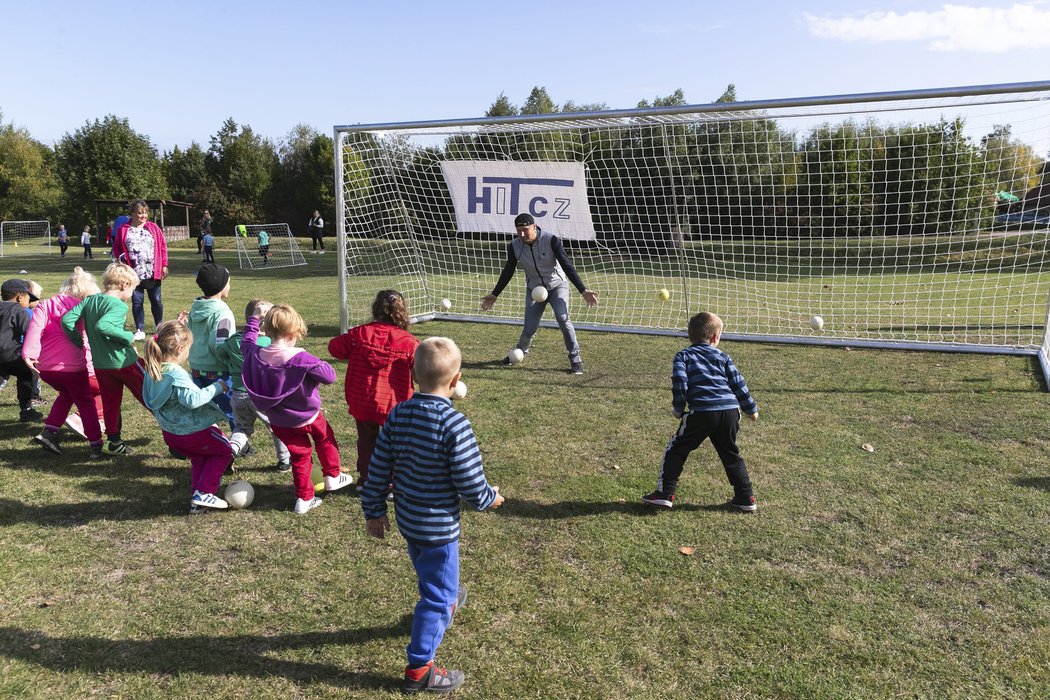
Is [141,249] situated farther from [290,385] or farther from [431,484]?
[431,484]

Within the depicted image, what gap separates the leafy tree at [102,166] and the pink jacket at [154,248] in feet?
158

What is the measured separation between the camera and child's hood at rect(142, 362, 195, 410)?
4457 millimetres

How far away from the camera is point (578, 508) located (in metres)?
4.72

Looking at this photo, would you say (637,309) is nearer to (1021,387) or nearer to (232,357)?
(1021,387)

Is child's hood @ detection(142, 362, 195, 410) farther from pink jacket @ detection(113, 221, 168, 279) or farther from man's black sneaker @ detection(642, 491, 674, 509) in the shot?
pink jacket @ detection(113, 221, 168, 279)

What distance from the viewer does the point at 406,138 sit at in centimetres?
1184

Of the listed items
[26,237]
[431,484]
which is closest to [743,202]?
[431,484]

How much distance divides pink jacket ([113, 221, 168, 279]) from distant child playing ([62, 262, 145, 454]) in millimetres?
4353

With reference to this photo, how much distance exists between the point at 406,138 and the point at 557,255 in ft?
16.0

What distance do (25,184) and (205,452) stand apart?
214ft

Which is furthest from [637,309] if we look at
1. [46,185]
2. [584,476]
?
[46,185]

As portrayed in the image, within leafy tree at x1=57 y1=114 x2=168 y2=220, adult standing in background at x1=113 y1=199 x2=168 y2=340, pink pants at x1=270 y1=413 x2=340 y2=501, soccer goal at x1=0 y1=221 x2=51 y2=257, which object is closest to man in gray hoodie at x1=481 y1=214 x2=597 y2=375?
pink pants at x1=270 y1=413 x2=340 y2=501

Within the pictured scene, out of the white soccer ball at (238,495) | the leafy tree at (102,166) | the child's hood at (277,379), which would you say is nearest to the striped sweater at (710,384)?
the child's hood at (277,379)

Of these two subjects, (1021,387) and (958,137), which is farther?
(958,137)
